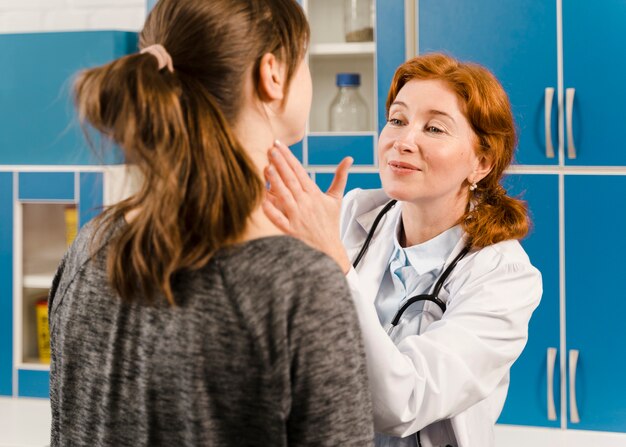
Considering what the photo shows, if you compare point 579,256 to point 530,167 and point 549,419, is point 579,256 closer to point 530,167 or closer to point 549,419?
point 530,167

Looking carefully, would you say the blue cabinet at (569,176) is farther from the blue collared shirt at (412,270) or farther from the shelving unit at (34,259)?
Result: the shelving unit at (34,259)

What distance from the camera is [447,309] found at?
1.44 meters

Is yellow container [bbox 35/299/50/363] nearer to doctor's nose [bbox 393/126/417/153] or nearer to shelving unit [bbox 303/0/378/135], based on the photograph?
shelving unit [bbox 303/0/378/135]

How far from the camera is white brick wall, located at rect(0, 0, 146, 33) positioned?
9.82ft

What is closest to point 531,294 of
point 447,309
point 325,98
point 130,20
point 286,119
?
point 447,309

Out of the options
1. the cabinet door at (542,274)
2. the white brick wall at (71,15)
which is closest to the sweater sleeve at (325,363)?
the cabinet door at (542,274)

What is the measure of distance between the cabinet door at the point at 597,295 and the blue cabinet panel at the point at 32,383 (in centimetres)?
165

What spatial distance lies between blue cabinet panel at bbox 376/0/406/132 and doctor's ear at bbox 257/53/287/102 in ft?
4.87

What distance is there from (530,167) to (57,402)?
1.67 m

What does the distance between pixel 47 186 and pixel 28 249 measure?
250 millimetres

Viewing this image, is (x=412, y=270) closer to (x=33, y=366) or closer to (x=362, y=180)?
(x=362, y=180)

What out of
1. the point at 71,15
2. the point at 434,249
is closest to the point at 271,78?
the point at 434,249

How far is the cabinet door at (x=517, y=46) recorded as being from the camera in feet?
7.59

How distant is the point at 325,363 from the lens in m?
0.84
